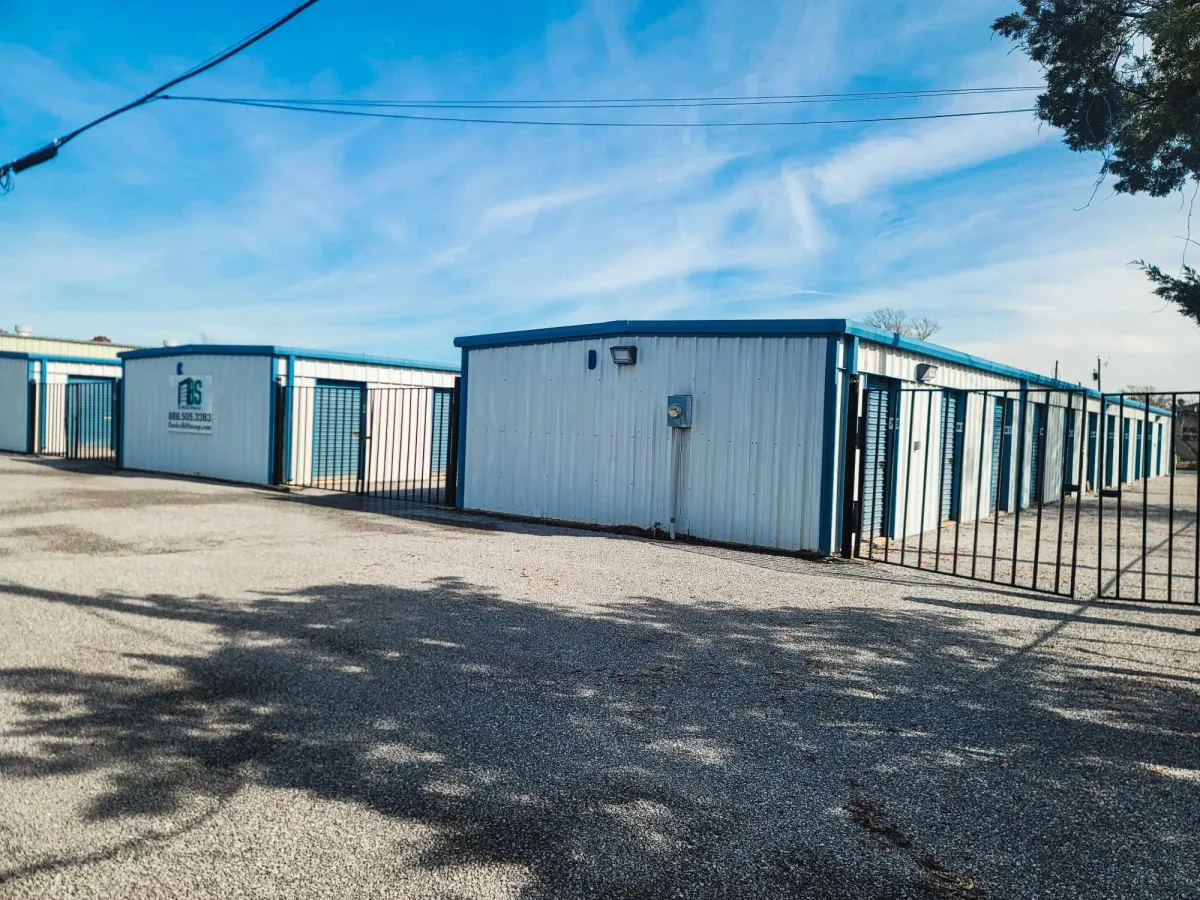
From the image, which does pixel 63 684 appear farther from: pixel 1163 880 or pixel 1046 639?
pixel 1046 639

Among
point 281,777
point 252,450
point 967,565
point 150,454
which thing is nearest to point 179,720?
point 281,777

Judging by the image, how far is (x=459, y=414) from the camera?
1443 cm

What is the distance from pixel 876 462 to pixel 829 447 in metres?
1.97

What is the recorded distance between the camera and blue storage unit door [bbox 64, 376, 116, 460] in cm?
2542

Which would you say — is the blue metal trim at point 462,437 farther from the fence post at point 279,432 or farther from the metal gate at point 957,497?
the metal gate at point 957,497

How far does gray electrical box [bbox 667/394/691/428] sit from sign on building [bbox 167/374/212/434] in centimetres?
1322

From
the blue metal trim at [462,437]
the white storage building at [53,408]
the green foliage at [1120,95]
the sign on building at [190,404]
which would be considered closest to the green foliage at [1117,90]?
the green foliage at [1120,95]

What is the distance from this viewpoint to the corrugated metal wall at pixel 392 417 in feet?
62.9

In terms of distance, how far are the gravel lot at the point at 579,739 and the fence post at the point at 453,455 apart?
22.4ft

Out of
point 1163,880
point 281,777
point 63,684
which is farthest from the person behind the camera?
point 63,684

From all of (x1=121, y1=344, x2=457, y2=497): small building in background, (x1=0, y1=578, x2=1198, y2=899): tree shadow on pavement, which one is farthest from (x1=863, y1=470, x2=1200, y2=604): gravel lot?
(x1=121, y1=344, x2=457, y2=497): small building in background

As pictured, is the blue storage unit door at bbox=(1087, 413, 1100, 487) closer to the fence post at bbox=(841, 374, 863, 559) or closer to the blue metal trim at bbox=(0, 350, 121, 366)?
the fence post at bbox=(841, 374, 863, 559)

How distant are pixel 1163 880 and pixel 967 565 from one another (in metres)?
7.47

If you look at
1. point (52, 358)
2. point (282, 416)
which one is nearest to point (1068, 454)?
point (282, 416)
